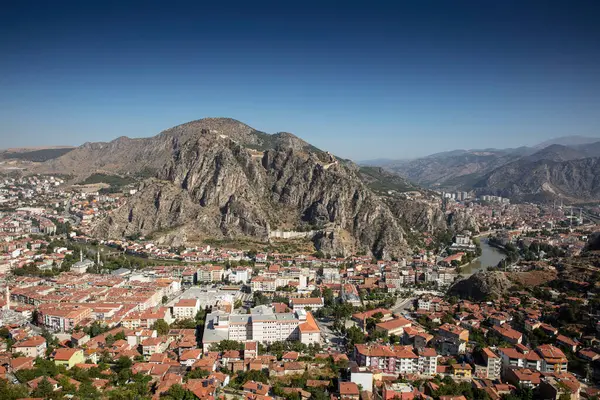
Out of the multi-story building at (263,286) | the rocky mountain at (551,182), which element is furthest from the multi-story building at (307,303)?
the rocky mountain at (551,182)

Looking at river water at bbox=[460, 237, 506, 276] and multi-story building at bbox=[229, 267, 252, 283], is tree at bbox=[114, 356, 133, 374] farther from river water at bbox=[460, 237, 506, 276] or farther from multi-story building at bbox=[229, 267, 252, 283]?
river water at bbox=[460, 237, 506, 276]

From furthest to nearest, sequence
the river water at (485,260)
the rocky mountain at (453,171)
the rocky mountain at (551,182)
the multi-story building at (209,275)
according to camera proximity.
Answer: the rocky mountain at (453,171), the rocky mountain at (551,182), the river water at (485,260), the multi-story building at (209,275)

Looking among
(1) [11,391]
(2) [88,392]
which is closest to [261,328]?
(2) [88,392]

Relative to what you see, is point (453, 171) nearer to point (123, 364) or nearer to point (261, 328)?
point (261, 328)

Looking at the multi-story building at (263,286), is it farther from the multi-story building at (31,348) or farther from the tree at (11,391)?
the tree at (11,391)

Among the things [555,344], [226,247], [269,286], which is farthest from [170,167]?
[555,344]

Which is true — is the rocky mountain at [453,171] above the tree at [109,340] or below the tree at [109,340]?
above

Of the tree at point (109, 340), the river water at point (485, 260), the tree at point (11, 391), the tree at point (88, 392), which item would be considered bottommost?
the river water at point (485, 260)
